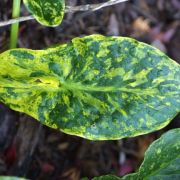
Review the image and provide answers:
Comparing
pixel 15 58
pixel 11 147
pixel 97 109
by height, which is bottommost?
pixel 11 147

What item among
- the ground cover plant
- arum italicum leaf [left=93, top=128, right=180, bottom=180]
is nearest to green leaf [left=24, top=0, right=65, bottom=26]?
the ground cover plant

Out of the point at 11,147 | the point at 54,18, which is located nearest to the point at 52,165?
the point at 11,147

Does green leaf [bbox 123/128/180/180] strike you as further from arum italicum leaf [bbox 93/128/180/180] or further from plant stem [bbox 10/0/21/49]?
plant stem [bbox 10/0/21/49]

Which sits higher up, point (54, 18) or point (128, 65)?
point (54, 18)

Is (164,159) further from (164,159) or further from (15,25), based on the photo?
(15,25)

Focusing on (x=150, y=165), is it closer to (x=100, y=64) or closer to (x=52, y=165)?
(x=100, y=64)

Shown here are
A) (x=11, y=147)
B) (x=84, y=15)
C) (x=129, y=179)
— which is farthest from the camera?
(x=84, y=15)
